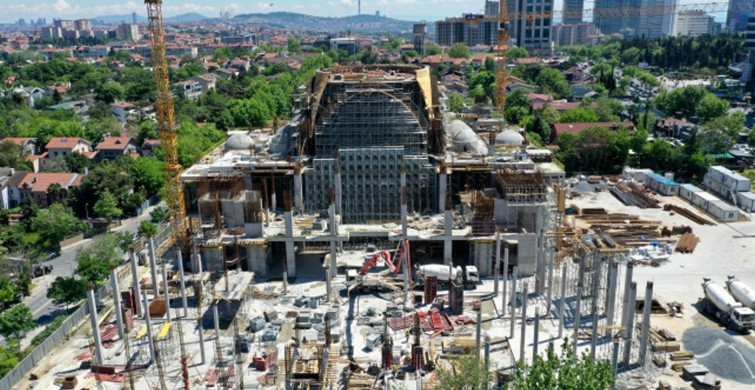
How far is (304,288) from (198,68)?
13988cm

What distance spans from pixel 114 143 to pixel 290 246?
1874 inches

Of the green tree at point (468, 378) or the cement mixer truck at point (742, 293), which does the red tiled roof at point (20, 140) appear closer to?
the green tree at point (468, 378)

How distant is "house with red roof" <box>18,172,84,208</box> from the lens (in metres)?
66.8

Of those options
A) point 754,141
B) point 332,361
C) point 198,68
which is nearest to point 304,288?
point 332,361

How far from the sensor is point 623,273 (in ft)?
156

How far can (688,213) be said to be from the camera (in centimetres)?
A: 5962

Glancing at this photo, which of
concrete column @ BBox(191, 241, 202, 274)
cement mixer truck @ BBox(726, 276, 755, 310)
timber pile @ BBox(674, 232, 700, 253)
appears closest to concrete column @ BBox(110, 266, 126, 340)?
concrete column @ BBox(191, 241, 202, 274)

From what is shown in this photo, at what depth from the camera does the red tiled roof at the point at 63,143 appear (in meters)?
80.8

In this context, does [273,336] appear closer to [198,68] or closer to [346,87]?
[346,87]

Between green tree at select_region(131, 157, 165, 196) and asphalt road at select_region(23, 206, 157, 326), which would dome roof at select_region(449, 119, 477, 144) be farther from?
green tree at select_region(131, 157, 165, 196)

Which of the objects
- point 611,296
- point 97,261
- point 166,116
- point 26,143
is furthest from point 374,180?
point 26,143

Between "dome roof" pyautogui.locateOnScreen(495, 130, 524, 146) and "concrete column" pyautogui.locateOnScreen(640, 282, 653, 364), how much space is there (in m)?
31.6

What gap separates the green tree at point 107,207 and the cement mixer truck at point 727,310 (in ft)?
170

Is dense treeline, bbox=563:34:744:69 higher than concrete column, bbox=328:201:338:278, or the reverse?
dense treeline, bbox=563:34:744:69
